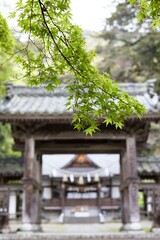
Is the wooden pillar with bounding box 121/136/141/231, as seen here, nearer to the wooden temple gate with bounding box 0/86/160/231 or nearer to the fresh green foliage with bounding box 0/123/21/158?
the wooden temple gate with bounding box 0/86/160/231

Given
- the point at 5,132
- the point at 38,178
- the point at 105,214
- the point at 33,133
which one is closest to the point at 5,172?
the point at 38,178

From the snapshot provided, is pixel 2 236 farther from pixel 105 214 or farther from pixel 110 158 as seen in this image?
pixel 110 158

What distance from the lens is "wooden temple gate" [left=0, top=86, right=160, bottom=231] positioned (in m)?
9.42

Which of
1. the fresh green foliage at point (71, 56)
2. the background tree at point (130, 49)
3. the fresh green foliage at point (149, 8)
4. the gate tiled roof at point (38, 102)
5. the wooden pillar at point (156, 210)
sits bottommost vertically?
the wooden pillar at point (156, 210)

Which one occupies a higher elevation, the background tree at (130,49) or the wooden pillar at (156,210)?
the background tree at (130,49)

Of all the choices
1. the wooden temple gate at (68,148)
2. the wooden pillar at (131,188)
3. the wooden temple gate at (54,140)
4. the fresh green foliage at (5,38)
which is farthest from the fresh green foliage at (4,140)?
the fresh green foliage at (5,38)

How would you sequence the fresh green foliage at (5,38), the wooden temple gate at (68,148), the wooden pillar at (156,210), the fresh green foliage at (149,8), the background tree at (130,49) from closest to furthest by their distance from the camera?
1. the fresh green foliage at (149,8)
2. the fresh green foliage at (5,38)
3. the wooden temple gate at (68,148)
4. the wooden pillar at (156,210)
5. the background tree at (130,49)

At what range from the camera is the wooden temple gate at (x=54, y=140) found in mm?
9422

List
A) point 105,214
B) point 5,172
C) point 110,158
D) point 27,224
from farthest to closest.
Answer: point 110,158
point 105,214
point 5,172
point 27,224

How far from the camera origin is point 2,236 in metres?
8.65

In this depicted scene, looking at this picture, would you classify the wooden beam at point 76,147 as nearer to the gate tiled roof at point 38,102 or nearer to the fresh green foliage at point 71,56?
the gate tiled roof at point 38,102

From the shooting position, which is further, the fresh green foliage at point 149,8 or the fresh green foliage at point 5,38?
the fresh green foliage at point 5,38

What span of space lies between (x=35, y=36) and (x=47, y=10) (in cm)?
28

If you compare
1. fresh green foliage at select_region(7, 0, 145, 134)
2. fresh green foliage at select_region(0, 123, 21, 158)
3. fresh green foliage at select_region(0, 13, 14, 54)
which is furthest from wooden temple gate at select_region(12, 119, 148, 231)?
fresh green foliage at select_region(0, 123, 21, 158)
